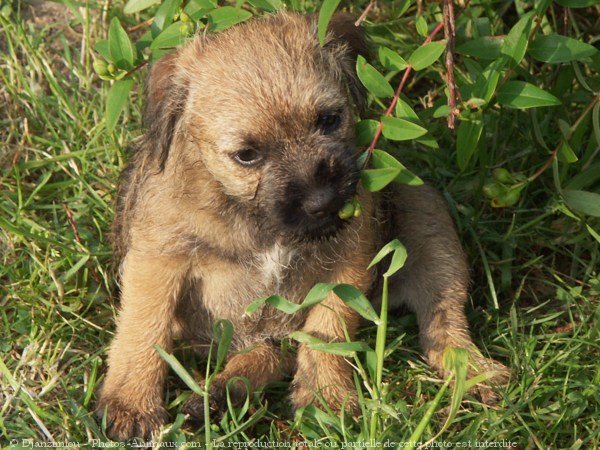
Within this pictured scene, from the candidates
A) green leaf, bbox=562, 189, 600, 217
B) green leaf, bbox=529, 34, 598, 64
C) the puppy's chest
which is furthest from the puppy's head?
green leaf, bbox=562, 189, 600, 217

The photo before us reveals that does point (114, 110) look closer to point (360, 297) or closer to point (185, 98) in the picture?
point (185, 98)

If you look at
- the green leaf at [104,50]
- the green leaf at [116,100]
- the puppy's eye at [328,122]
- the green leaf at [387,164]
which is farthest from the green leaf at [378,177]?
the green leaf at [104,50]

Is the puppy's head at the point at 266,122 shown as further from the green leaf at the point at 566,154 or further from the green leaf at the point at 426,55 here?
the green leaf at the point at 566,154

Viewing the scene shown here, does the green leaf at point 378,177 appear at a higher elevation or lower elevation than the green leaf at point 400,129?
lower

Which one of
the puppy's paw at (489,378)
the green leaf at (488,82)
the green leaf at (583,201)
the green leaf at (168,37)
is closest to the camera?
the green leaf at (488,82)

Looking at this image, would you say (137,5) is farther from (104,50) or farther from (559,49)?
(559,49)

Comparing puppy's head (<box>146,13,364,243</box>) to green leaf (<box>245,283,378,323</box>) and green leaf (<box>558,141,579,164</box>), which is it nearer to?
green leaf (<box>245,283,378,323</box>)
